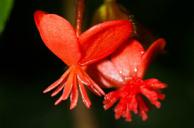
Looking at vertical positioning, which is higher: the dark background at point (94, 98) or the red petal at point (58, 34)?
the red petal at point (58, 34)

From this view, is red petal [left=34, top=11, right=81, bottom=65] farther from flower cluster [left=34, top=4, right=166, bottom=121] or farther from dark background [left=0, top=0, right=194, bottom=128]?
dark background [left=0, top=0, right=194, bottom=128]

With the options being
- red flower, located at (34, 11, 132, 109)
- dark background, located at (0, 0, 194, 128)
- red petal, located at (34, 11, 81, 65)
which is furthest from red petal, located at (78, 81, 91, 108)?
dark background, located at (0, 0, 194, 128)

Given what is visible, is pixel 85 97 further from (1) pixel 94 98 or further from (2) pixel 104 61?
(1) pixel 94 98

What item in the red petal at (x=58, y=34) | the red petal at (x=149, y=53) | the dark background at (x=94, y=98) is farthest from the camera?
the dark background at (x=94, y=98)
